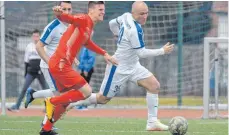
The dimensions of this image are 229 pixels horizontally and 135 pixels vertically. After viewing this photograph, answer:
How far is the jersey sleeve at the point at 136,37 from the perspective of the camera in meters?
11.5

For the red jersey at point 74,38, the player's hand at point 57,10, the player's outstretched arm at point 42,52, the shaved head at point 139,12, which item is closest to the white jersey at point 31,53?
the player's outstretched arm at point 42,52

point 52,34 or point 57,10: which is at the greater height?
point 57,10

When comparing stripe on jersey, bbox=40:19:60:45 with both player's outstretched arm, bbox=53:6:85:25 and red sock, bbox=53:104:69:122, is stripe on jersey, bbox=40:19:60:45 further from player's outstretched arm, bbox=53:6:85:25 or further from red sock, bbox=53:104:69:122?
red sock, bbox=53:104:69:122

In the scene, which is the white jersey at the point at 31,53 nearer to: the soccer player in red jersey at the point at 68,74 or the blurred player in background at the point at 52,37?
the blurred player in background at the point at 52,37

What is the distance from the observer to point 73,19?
989 centimetres

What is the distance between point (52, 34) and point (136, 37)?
1359mm

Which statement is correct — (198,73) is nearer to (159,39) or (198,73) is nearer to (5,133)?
(159,39)

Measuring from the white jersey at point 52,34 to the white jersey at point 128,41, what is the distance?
0.94 meters

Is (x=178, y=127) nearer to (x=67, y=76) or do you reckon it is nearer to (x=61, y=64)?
(x=67, y=76)

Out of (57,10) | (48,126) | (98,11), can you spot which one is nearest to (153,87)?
Result: (98,11)

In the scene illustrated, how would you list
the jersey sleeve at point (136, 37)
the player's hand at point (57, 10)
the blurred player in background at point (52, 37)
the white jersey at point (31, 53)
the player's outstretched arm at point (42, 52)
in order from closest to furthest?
the player's hand at point (57, 10)
the player's outstretched arm at point (42, 52)
the jersey sleeve at point (136, 37)
the blurred player in background at point (52, 37)
the white jersey at point (31, 53)

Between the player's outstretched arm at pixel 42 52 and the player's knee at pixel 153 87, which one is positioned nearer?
the player's outstretched arm at pixel 42 52

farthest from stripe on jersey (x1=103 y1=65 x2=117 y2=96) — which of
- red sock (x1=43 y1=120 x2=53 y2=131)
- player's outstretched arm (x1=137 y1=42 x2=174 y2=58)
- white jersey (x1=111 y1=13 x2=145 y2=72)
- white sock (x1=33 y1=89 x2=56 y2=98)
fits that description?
red sock (x1=43 y1=120 x2=53 y2=131)

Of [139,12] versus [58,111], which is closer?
[58,111]
